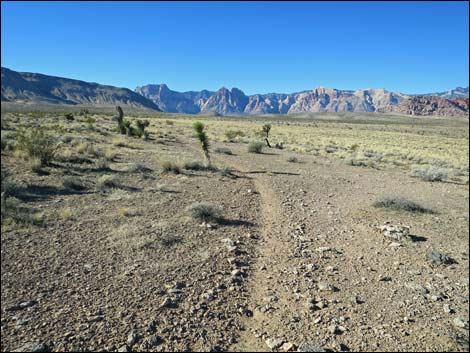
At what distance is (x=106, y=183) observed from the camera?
1178 centimetres

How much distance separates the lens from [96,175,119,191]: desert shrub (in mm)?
11508

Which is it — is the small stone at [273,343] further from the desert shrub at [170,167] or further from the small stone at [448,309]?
the desert shrub at [170,167]

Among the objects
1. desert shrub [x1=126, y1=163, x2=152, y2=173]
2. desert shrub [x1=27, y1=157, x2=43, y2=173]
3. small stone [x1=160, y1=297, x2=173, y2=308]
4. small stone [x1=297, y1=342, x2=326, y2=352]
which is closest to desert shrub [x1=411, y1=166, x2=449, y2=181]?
desert shrub [x1=126, y1=163, x2=152, y2=173]

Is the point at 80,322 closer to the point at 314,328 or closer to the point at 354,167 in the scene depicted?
the point at 314,328

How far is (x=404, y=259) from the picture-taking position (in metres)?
6.93

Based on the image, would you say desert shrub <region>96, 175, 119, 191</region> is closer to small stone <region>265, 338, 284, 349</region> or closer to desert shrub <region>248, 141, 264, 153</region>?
small stone <region>265, 338, 284, 349</region>

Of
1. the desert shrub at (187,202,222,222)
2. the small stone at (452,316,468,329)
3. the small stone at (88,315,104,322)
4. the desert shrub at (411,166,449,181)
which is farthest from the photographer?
the desert shrub at (411,166,449,181)

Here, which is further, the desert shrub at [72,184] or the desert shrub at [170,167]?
the desert shrub at [170,167]

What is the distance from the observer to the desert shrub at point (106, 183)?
1151 cm

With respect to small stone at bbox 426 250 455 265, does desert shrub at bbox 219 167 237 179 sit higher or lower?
lower

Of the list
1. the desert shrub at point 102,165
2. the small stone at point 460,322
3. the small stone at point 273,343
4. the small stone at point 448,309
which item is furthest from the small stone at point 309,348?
the desert shrub at point 102,165

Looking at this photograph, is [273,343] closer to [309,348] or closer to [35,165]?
[309,348]

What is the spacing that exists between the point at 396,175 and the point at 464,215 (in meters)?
7.76

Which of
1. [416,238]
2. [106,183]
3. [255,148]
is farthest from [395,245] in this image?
[255,148]
